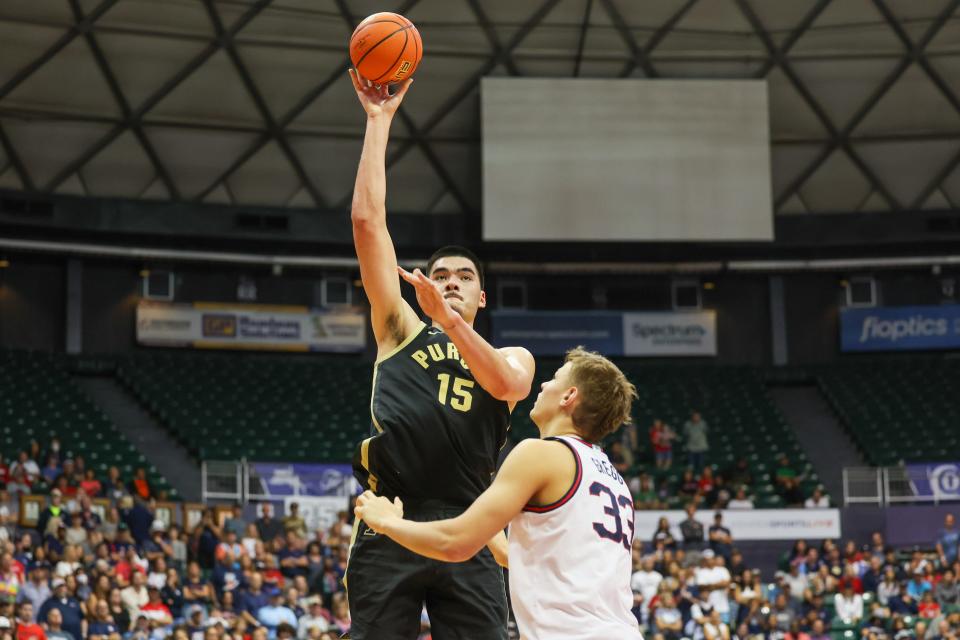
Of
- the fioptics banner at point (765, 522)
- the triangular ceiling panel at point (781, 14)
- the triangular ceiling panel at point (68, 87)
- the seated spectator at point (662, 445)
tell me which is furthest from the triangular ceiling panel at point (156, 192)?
the triangular ceiling panel at point (781, 14)

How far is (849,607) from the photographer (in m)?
21.4

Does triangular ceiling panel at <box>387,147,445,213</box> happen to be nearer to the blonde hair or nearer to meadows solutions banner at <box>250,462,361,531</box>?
meadows solutions banner at <box>250,462,361,531</box>

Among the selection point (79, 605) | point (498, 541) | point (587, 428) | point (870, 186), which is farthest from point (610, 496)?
point (870, 186)

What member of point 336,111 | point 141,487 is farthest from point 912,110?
point 141,487

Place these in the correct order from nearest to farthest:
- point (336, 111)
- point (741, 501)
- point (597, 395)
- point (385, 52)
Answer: point (597, 395) < point (385, 52) < point (741, 501) < point (336, 111)

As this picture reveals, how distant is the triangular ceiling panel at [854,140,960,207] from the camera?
3244 centimetres

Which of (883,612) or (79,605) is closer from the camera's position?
(79,605)

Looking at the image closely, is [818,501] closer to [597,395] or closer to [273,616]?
[273,616]

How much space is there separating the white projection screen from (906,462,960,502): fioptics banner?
21.1 feet

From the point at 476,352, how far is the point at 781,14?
88.9 feet

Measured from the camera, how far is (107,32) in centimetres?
2786

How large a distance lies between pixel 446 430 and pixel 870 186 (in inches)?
1156

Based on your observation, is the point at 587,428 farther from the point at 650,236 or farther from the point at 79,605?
the point at 650,236

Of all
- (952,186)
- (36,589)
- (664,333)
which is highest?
(952,186)
